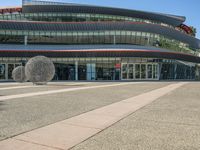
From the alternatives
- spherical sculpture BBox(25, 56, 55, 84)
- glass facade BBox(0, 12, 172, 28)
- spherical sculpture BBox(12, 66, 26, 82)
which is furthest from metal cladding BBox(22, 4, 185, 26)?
spherical sculpture BBox(25, 56, 55, 84)

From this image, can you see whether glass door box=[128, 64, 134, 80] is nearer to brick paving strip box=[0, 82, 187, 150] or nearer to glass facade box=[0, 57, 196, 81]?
glass facade box=[0, 57, 196, 81]

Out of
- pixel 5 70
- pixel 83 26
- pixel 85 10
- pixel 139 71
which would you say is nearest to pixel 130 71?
pixel 139 71

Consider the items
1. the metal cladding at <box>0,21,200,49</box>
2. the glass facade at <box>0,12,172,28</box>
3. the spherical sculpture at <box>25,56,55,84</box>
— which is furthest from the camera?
the glass facade at <box>0,12,172,28</box>

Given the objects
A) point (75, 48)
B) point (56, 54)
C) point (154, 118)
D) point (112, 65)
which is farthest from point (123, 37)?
point (154, 118)

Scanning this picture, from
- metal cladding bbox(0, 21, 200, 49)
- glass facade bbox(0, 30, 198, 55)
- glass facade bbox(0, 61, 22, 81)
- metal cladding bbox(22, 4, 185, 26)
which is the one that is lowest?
glass facade bbox(0, 61, 22, 81)

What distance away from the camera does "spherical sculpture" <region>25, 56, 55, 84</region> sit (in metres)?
22.7

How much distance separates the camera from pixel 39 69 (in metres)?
22.8

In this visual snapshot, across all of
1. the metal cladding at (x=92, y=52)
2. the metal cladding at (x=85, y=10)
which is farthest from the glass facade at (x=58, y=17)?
the metal cladding at (x=92, y=52)

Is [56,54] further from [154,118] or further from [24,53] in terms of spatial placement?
[154,118]

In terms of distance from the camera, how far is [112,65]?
135ft

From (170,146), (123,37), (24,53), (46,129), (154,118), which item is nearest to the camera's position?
(170,146)

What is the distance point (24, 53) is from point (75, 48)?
8.05m

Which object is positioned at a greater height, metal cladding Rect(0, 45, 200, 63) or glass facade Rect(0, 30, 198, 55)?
glass facade Rect(0, 30, 198, 55)

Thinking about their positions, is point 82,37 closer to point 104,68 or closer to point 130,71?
point 104,68
